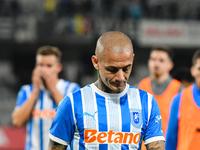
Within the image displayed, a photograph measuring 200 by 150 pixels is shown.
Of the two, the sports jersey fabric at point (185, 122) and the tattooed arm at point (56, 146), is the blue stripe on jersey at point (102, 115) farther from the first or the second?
the sports jersey fabric at point (185, 122)

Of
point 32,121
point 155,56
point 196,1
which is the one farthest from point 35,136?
point 196,1

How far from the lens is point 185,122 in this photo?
3107 mm

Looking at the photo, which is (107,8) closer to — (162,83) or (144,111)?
(162,83)

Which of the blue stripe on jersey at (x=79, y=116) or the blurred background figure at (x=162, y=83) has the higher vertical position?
the blurred background figure at (x=162, y=83)

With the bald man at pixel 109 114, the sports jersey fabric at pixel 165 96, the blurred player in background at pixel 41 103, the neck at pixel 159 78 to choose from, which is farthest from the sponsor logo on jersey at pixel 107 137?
the neck at pixel 159 78

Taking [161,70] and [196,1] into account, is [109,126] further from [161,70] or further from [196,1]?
[196,1]

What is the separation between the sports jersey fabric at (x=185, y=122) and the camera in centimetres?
304

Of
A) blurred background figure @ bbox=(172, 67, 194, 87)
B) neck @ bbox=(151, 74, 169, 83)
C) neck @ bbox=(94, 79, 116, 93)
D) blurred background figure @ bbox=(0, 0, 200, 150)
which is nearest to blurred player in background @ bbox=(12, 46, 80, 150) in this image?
neck @ bbox=(151, 74, 169, 83)

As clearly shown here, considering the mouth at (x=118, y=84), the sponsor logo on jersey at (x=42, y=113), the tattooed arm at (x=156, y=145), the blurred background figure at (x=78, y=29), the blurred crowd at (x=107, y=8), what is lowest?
the tattooed arm at (x=156, y=145)

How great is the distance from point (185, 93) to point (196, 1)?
15.1 meters

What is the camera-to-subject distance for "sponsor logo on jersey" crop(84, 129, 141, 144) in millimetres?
1882

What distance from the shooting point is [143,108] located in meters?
1.99

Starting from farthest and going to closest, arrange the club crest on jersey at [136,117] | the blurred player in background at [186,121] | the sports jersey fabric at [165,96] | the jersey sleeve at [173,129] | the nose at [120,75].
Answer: the sports jersey fabric at [165,96] → the jersey sleeve at [173,129] → the blurred player in background at [186,121] → the club crest on jersey at [136,117] → the nose at [120,75]

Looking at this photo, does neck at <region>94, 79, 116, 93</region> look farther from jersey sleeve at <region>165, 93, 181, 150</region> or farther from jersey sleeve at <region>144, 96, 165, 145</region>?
jersey sleeve at <region>165, 93, 181, 150</region>
